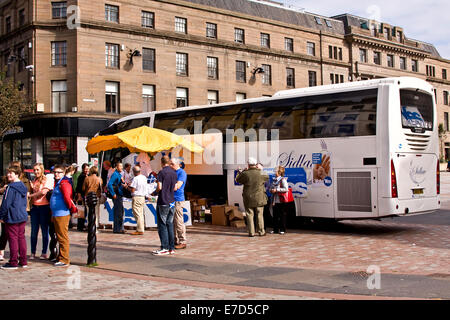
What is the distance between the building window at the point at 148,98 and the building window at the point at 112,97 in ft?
6.63

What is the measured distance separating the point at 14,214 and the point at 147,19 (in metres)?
30.6

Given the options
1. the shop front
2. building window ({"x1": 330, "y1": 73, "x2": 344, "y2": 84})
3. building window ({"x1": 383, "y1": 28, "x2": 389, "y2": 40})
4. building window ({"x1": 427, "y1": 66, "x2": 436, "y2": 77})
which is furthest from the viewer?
building window ({"x1": 427, "y1": 66, "x2": 436, "y2": 77})

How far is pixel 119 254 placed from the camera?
35.4 ft

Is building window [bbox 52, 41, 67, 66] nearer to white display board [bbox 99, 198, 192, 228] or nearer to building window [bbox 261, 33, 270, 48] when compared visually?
building window [bbox 261, 33, 270, 48]

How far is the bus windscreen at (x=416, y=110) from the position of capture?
516 inches

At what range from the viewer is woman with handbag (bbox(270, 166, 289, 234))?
44.9 feet

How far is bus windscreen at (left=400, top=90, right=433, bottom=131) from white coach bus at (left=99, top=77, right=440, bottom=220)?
25 millimetres

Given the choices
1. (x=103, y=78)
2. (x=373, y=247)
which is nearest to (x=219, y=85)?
(x=103, y=78)

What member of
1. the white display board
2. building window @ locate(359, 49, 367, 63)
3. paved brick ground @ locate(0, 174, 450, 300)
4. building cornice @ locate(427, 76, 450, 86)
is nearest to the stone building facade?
building window @ locate(359, 49, 367, 63)

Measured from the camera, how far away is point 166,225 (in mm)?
10656
